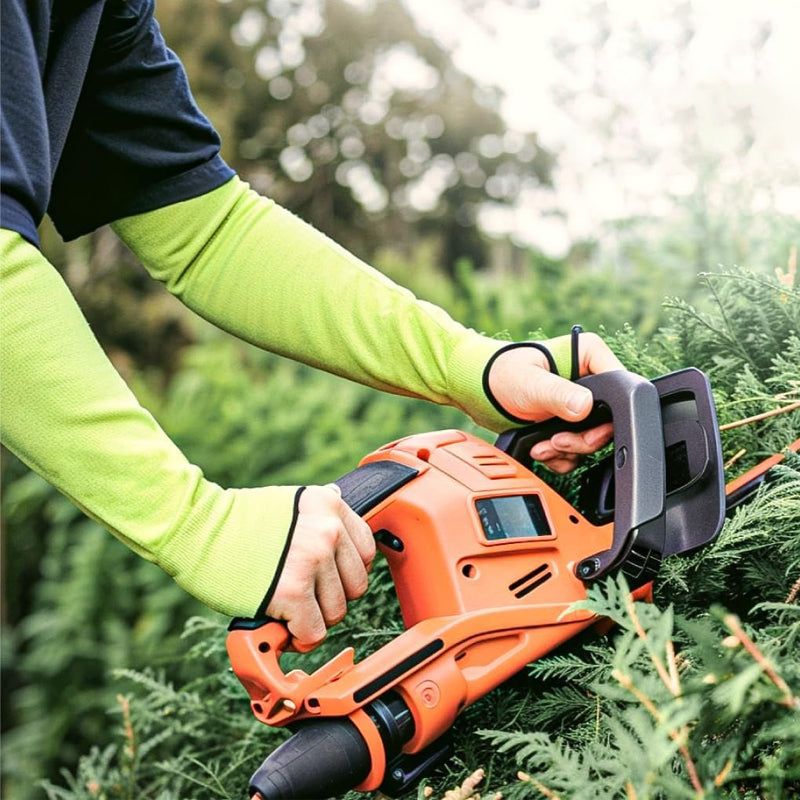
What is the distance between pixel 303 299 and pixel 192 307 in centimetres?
30

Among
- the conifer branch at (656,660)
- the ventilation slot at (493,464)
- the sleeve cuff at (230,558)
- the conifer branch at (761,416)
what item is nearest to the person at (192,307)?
the sleeve cuff at (230,558)

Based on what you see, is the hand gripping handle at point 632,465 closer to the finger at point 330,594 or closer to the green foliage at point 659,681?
the green foliage at point 659,681

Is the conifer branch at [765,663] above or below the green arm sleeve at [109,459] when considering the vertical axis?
above

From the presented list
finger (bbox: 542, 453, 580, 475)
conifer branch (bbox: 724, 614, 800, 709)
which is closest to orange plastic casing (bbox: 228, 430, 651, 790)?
finger (bbox: 542, 453, 580, 475)

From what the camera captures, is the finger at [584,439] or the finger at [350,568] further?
the finger at [584,439]

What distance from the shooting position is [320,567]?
54.3 inches

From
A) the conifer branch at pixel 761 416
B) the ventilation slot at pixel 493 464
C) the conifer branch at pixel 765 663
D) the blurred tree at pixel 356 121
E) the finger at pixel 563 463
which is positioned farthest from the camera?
the blurred tree at pixel 356 121

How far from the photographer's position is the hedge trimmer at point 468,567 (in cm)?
140

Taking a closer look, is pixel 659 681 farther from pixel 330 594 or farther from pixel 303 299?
pixel 303 299

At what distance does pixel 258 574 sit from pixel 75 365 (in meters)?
0.41

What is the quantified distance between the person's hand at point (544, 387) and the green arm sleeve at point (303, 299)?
5 centimetres

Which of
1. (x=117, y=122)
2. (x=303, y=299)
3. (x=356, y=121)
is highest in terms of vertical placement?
(x=117, y=122)

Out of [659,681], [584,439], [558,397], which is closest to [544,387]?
[558,397]

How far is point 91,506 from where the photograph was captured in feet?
4.50
